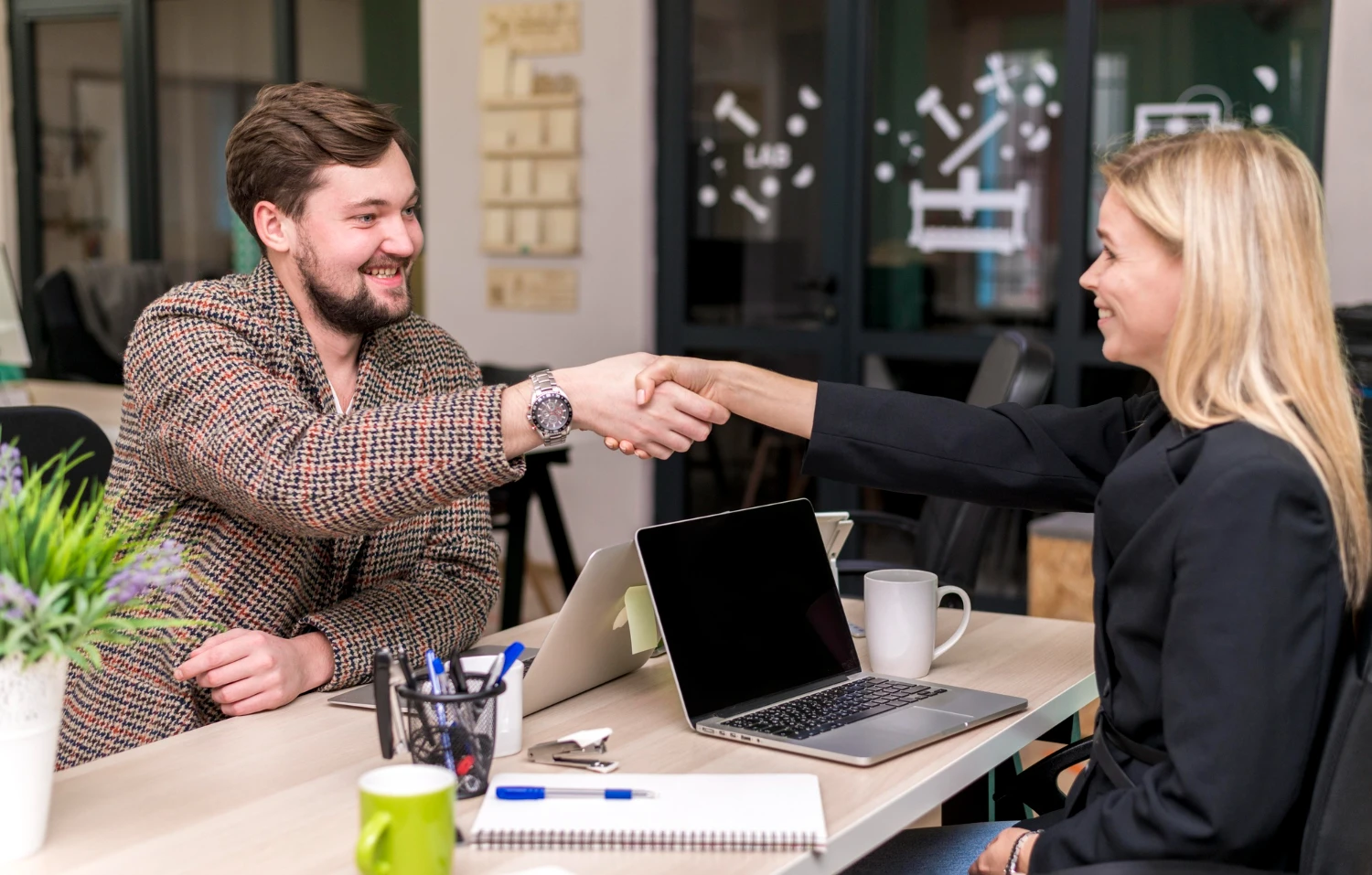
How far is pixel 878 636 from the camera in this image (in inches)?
64.6

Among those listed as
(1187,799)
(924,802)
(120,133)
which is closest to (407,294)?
(924,802)

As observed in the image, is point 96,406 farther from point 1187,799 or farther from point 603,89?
point 1187,799

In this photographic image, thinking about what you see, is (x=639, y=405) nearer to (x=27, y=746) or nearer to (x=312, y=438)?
(x=312, y=438)

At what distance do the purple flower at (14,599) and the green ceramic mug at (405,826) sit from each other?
0.92 feet

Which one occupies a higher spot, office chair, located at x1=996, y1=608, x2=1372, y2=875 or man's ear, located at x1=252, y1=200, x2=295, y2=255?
man's ear, located at x1=252, y1=200, x2=295, y2=255

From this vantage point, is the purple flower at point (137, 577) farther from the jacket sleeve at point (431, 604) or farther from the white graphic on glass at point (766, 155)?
the white graphic on glass at point (766, 155)

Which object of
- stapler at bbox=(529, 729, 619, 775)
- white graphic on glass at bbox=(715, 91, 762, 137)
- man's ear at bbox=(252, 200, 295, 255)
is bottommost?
stapler at bbox=(529, 729, 619, 775)

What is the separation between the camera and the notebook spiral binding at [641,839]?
1.13 metres

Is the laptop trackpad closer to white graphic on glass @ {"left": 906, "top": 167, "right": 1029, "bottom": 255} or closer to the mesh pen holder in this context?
the mesh pen holder

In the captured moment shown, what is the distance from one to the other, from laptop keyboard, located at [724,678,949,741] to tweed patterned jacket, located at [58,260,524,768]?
1.23 feet

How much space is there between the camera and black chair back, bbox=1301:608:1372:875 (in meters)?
1.15

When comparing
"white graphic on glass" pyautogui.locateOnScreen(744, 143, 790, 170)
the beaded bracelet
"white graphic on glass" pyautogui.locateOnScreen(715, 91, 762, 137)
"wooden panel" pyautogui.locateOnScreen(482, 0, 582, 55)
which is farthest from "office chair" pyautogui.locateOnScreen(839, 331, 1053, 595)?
"wooden panel" pyautogui.locateOnScreen(482, 0, 582, 55)

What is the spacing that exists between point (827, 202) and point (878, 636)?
10.8 feet

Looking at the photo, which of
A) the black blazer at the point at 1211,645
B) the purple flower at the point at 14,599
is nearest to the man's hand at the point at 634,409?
the black blazer at the point at 1211,645
